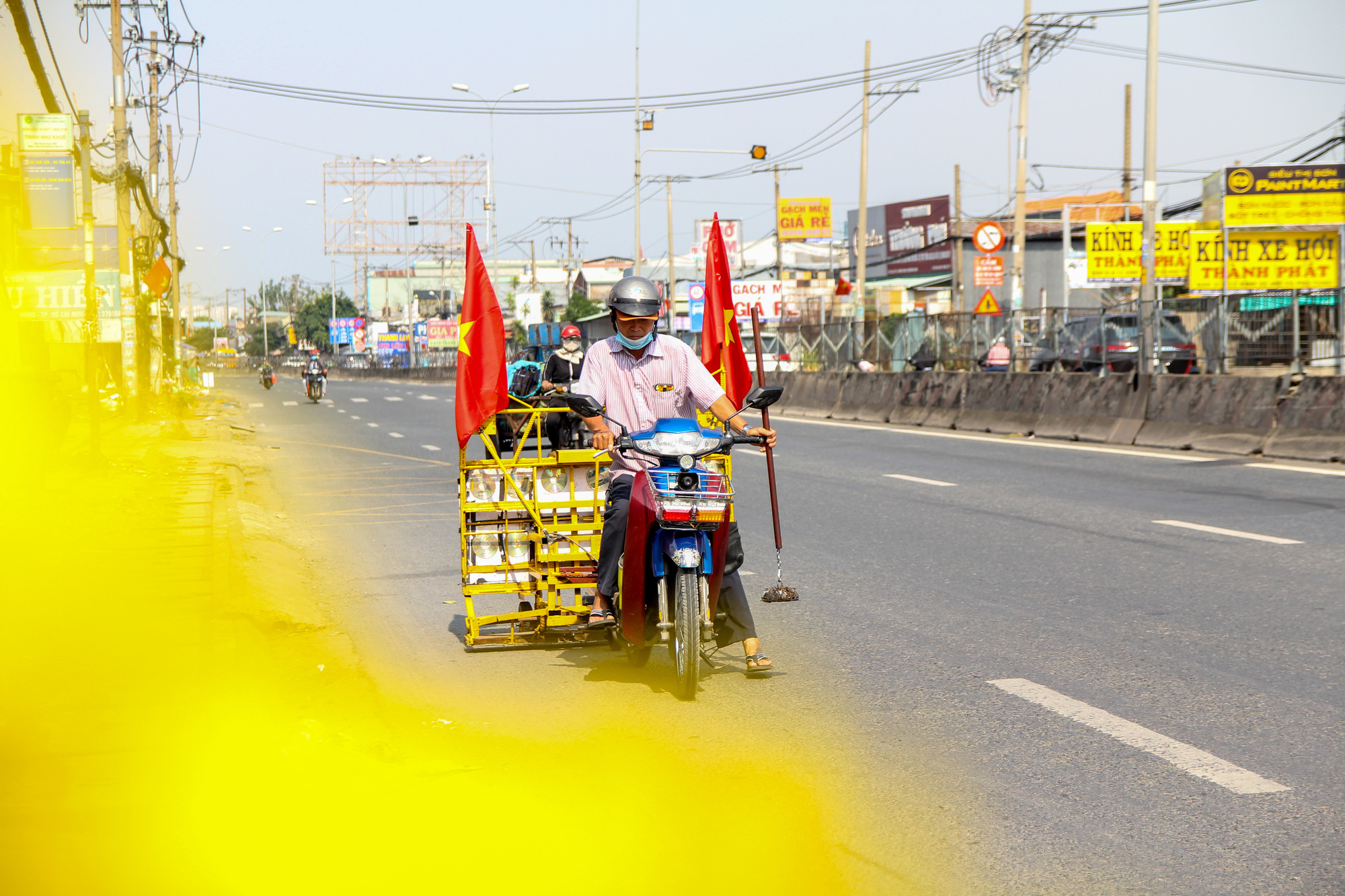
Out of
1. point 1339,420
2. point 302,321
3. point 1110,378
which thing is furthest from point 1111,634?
point 302,321

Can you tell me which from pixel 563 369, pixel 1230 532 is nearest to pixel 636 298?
pixel 1230 532

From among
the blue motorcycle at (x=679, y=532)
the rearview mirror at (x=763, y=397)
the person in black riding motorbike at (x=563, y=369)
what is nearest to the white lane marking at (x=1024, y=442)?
the person in black riding motorbike at (x=563, y=369)

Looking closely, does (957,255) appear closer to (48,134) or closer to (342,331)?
(48,134)

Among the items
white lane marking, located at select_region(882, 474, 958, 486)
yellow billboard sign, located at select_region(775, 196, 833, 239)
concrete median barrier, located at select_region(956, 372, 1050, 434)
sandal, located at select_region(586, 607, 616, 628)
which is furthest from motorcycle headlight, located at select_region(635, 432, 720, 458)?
yellow billboard sign, located at select_region(775, 196, 833, 239)

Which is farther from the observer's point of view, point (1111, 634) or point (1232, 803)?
point (1111, 634)

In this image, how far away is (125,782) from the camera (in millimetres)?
4441

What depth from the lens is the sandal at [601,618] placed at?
21.2 feet

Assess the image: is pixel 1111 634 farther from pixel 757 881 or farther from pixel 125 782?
pixel 125 782

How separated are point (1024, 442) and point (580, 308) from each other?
82.6m

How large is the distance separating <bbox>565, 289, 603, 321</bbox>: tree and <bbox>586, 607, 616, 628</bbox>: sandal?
86.7 metres

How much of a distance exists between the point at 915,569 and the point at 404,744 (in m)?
4.66

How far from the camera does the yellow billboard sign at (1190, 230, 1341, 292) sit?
27.6 m

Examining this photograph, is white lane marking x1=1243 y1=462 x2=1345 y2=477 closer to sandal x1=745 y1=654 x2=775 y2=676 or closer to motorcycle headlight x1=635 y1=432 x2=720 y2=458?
sandal x1=745 y1=654 x2=775 y2=676

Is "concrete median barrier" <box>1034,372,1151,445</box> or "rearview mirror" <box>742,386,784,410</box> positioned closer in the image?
"rearview mirror" <box>742,386,784,410</box>
